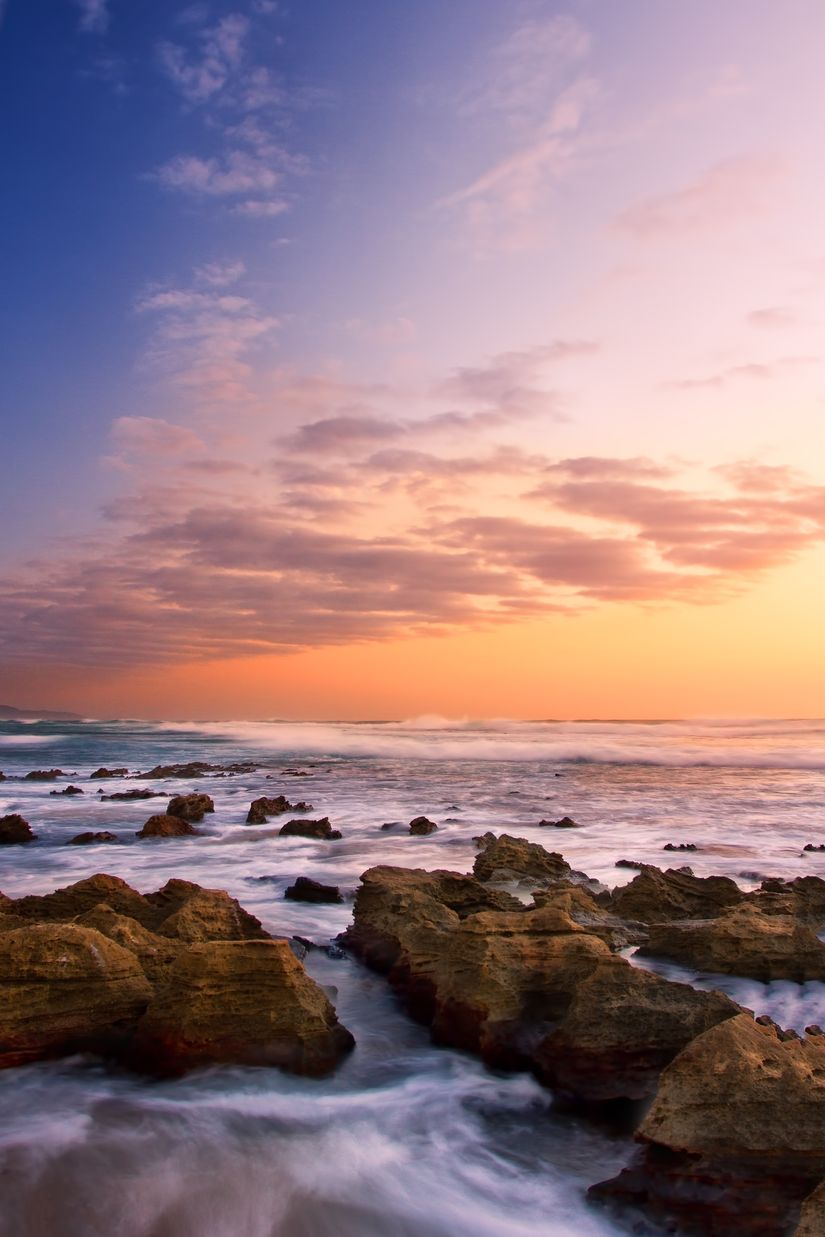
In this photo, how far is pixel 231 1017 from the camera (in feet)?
19.8

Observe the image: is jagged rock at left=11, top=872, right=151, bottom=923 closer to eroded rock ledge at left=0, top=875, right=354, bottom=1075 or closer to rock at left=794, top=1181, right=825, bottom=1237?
eroded rock ledge at left=0, top=875, right=354, bottom=1075

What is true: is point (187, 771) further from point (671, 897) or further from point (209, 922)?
point (209, 922)

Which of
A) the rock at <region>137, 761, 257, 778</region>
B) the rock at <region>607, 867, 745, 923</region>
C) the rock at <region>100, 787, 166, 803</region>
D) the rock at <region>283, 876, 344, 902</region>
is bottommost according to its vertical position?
the rock at <region>137, 761, 257, 778</region>

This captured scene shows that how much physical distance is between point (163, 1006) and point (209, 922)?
1.91m

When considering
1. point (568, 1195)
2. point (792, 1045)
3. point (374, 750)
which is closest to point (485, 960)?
point (568, 1195)

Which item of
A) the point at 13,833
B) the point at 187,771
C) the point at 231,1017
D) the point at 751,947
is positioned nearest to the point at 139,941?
the point at 231,1017

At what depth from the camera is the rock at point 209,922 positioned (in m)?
7.66

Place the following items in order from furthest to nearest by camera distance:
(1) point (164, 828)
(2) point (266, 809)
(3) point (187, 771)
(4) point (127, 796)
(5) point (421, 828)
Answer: (3) point (187, 771) < (4) point (127, 796) < (2) point (266, 809) < (5) point (421, 828) < (1) point (164, 828)

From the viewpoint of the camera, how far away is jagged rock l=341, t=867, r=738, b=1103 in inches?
220

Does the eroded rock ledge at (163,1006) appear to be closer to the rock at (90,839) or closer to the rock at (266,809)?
the rock at (90,839)

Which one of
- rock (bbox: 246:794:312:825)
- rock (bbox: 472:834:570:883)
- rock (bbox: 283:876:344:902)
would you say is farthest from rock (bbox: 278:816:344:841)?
rock (bbox: 283:876:344:902)

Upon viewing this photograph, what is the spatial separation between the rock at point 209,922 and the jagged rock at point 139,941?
0.30 metres

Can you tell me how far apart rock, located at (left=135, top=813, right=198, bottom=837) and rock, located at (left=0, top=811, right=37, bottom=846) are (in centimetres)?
209

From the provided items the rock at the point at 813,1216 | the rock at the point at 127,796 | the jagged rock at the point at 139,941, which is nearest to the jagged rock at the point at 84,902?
the jagged rock at the point at 139,941
